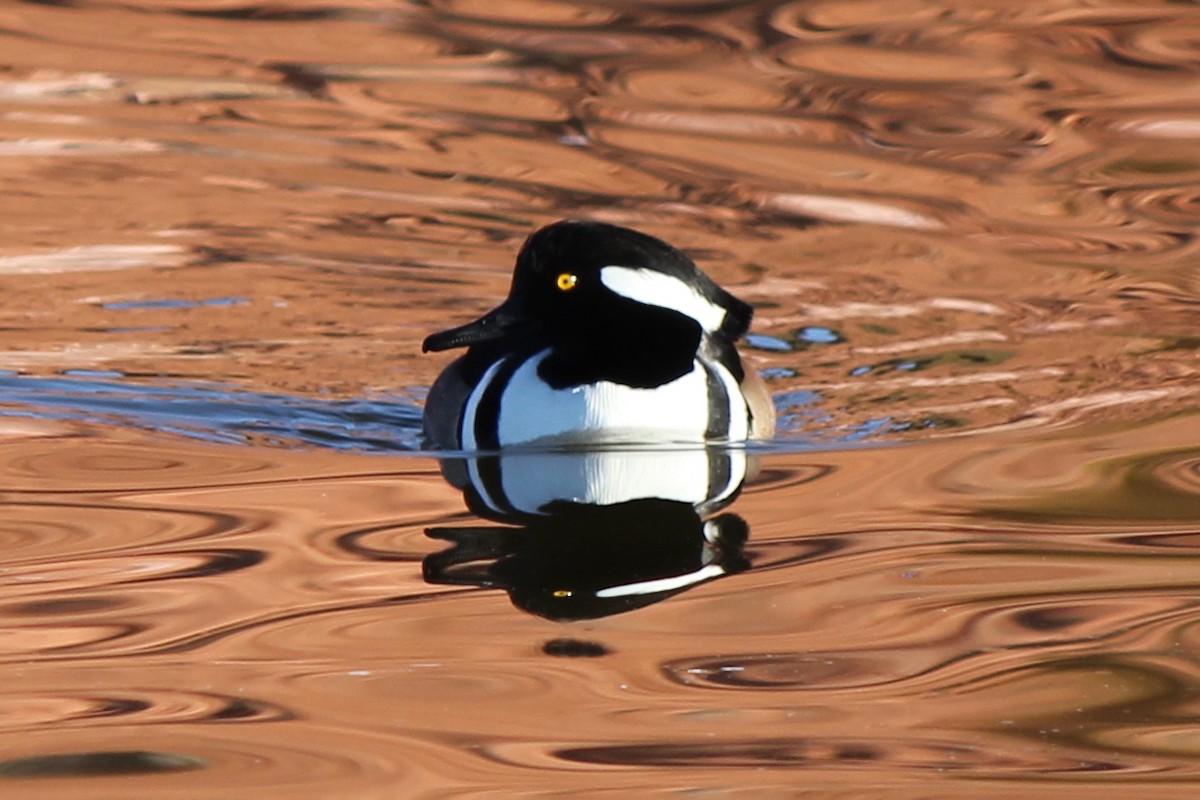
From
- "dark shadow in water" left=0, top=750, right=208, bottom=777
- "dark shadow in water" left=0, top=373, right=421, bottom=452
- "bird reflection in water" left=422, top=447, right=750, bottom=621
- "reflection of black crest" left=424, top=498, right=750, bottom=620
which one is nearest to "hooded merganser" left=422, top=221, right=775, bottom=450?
"bird reflection in water" left=422, top=447, right=750, bottom=621

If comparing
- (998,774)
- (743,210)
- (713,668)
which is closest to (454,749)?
(713,668)

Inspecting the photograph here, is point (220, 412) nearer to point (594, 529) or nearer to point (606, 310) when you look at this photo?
point (606, 310)

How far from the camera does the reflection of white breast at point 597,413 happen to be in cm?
727

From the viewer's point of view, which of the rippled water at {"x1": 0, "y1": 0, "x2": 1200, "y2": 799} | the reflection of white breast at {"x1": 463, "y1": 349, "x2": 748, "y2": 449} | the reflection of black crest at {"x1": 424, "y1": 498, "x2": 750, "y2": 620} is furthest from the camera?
the reflection of white breast at {"x1": 463, "y1": 349, "x2": 748, "y2": 449}

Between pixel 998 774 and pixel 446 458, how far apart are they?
133 inches

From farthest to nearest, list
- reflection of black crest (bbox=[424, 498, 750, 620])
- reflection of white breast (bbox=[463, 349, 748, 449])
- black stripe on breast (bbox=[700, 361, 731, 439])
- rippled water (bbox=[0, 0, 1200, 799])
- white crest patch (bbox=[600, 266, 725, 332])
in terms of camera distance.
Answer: black stripe on breast (bbox=[700, 361, 731, 439]), reflection of white breast (bbox=[463, 349, 748, 449]), white crest patch (bbox=[600, 266, 725, 332]), reflection of black crest (bbox=[424, 498, 750, 620]), rippled water (bbox=[0, 0, 1200, 799])

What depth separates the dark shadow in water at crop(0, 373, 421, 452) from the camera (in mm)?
7469

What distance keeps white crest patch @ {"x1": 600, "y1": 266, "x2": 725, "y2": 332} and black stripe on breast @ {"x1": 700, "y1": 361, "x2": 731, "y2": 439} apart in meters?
0.49

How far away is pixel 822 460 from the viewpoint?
7.03m

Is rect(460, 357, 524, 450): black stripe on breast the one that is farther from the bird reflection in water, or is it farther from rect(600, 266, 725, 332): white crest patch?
rect(600, 266, 725, 332): white crest patch

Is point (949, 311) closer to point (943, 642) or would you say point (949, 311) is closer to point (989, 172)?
point (989, 172)

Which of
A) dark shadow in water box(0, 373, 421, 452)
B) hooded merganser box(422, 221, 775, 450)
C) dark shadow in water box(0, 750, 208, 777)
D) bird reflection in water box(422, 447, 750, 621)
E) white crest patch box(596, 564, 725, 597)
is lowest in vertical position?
dark shadow in water box(0, 750, 208, 777)

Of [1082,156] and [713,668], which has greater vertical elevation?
[1082,156]

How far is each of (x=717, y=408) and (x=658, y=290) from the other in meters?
0.67
